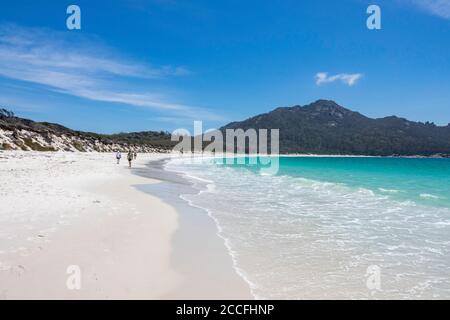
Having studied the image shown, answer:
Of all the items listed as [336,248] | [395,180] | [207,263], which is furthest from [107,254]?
[395,180]

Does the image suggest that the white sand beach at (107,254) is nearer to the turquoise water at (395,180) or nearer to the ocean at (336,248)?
the ocean at (336,248)

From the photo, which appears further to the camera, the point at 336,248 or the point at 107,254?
the point at 336,248

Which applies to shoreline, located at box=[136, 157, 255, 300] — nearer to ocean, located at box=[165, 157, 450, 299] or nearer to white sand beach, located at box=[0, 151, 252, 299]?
white sand beach, located at box=[0, 151, 252, 299]

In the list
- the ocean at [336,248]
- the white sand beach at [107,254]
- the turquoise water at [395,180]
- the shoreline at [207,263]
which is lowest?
the turquoise water at [395,180]

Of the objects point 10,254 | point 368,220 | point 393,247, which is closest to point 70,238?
point 10,254

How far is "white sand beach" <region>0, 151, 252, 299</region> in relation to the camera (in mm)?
5496

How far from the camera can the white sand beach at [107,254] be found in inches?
216

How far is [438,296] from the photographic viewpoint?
19.6 ft

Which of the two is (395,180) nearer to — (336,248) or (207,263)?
(336,248)

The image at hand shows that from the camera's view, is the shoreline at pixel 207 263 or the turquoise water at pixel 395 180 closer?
the shoreline at pixel 207 263

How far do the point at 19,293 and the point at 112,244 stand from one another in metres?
3.03

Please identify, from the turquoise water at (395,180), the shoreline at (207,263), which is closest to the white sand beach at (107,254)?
the shoreline at (207,263)

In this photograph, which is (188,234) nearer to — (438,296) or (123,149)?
(438,296)

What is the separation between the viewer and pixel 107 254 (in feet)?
23.7
